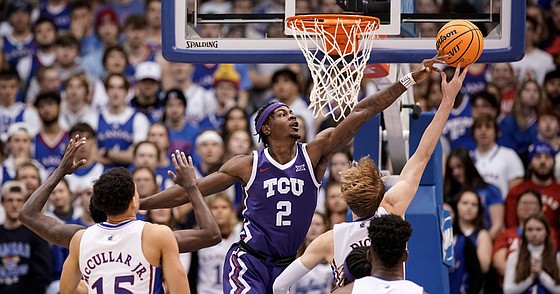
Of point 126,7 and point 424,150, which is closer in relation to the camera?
point 424,150

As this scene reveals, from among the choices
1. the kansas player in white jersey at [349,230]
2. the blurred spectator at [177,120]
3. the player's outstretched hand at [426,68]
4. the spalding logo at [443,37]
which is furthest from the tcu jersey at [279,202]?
the blurred spectator at [177,120]

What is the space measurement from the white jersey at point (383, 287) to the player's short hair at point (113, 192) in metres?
1.53

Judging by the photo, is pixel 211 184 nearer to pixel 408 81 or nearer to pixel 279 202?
pixel 279 202

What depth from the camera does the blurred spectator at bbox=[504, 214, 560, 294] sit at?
33.7 feet

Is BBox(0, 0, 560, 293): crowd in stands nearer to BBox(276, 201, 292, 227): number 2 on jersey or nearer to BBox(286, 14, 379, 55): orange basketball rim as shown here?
BBox(286, 14, 379, 55): orange basketball rim

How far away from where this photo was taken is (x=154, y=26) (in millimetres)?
13875

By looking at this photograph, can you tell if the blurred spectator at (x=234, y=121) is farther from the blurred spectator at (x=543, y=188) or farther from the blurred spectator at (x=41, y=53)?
the blurred spectator at (x=41, y=53)

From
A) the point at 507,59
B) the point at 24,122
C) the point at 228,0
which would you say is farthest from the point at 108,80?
the point at 507,59

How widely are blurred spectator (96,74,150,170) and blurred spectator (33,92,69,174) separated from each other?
427mm

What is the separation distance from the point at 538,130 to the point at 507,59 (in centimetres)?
402

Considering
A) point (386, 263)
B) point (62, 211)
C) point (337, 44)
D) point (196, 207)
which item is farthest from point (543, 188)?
point (386, 263)

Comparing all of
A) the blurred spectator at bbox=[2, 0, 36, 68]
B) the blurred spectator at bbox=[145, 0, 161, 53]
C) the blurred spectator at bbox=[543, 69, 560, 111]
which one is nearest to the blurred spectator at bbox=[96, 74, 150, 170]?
the blurred spectator at bbox=[145, 0, 161, 53]

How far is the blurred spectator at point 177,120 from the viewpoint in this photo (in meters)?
12.0

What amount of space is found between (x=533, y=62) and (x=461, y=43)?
532 cm
